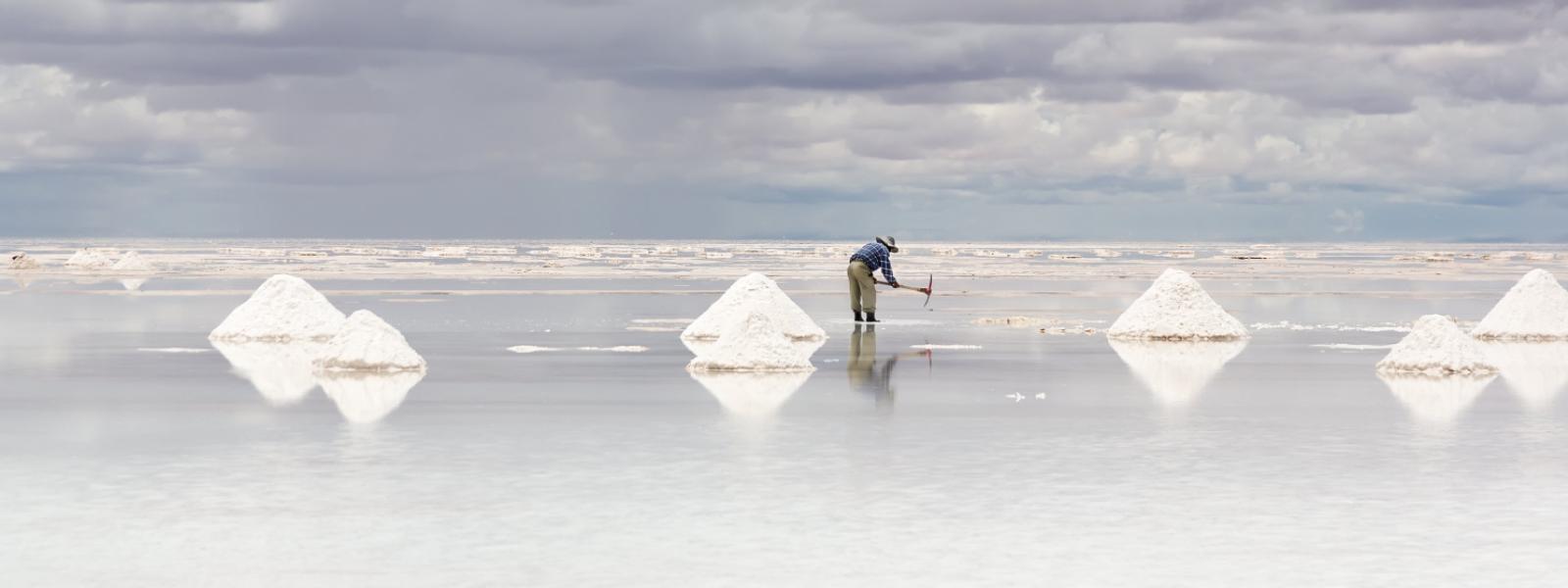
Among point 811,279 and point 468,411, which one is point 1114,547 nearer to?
point 468,411

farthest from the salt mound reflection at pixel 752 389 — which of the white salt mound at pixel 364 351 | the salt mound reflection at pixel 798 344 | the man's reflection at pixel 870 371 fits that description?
the salt mound reflection at pixel 798 344

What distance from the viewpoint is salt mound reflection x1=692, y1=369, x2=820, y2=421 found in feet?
42.4

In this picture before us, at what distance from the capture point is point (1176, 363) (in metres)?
18.1

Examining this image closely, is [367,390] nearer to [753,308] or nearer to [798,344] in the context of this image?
[753,308]

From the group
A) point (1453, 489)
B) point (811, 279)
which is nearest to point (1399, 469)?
point (1453, 489)

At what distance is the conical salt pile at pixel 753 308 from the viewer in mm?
21438

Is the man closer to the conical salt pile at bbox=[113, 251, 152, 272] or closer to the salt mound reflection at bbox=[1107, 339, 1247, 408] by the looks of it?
the salt mound reflection at bbox=[1107, 339, 1247, 408]

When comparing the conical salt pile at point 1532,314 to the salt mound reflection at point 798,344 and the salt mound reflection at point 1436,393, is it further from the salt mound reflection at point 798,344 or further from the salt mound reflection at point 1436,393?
the salt mound reflection at point 798,344

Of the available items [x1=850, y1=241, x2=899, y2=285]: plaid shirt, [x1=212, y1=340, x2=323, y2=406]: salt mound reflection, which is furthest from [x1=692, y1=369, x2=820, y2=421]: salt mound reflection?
[x1=850, y1=241, x2=899, y2=285]: plaid shirt

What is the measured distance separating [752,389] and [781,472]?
5.06 m

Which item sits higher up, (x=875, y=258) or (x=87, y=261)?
(x=87, y=261)

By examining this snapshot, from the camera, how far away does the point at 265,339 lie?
20.7 meters

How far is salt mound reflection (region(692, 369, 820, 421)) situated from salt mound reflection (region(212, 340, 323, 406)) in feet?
10.8

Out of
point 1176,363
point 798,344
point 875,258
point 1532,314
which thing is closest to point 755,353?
point 1176,363
